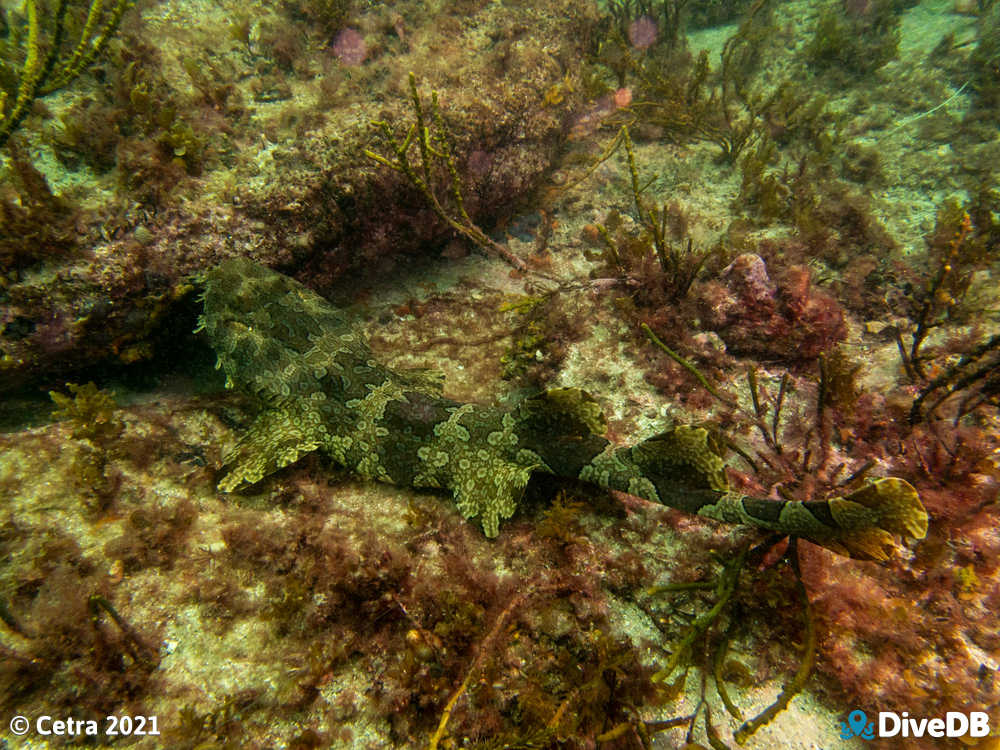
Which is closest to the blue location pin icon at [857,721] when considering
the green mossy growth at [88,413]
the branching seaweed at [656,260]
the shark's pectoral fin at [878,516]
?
the shark's pectoral fin at [878,516]

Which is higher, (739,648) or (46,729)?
(46,729)

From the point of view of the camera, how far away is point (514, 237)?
7625mm

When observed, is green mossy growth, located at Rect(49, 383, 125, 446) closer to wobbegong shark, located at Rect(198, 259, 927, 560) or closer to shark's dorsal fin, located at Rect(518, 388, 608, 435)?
wobbegong shark, located at Rect(198, 259, 927, 560)

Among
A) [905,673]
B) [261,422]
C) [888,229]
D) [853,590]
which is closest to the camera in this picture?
[905,673]

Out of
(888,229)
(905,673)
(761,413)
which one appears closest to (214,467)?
(761,413)

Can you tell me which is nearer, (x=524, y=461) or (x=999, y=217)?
(x=524, y=461)

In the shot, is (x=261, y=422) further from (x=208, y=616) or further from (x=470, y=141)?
(x=470, y=141)

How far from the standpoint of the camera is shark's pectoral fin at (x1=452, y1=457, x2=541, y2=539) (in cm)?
440

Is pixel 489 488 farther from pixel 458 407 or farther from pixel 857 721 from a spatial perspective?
pixel 857 721

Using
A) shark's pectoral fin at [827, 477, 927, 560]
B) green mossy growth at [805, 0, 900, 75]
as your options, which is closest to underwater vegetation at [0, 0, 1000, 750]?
shark's pectoral fin at [827, 477, 927, 560]

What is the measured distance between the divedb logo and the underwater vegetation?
7 centimetres

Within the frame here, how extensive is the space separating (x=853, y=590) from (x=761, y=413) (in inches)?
70.2

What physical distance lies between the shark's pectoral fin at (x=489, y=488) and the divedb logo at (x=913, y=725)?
9.82ft

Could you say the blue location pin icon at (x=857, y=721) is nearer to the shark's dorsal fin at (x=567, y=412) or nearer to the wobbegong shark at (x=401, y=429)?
the wobbegong shark at (x=401, y=429)
